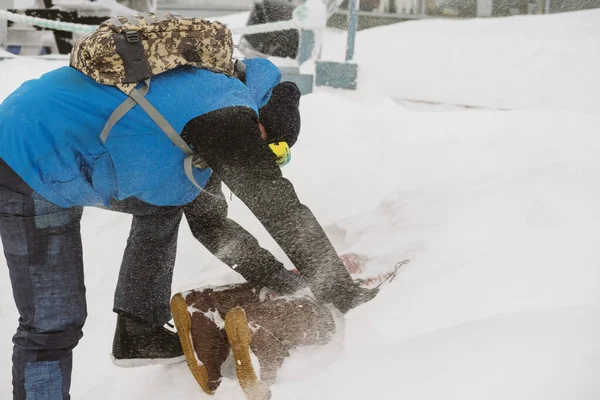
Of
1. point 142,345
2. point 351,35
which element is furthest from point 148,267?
point 351,35

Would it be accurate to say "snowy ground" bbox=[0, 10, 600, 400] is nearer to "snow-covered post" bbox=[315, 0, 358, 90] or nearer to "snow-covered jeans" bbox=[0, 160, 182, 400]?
"snow-covered post" bbox=[315, 0, 358, 90]

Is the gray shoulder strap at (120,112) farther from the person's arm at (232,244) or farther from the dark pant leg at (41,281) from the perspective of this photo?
the person's arm at (232,244)

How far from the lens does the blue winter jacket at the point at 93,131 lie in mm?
1651


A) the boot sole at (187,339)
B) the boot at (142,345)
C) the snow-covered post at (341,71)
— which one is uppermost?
the snow-covered post at (341,71)

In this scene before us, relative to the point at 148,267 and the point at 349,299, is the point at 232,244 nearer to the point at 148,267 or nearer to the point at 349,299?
the point at 148,267

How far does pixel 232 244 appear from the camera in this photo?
2432mm

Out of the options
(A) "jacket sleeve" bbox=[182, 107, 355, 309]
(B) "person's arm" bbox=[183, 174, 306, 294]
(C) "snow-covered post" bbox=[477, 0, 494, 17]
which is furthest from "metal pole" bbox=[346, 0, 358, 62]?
(C) "snow-covered post" bbox=[477, 0, 494, 17]

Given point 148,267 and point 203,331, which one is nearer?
point 203,331

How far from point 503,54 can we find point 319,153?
12.7 ft

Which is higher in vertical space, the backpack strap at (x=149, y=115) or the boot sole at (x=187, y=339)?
the backpack strap at (x=149, y=115)

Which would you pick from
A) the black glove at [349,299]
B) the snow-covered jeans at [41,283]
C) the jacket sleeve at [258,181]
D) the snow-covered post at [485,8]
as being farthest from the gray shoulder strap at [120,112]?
the snow-covered post at [485,8]

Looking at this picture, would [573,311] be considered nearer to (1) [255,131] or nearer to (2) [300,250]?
(2) [300,250]

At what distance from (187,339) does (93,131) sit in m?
0.82

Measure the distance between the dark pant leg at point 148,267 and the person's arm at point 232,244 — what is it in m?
0.10
